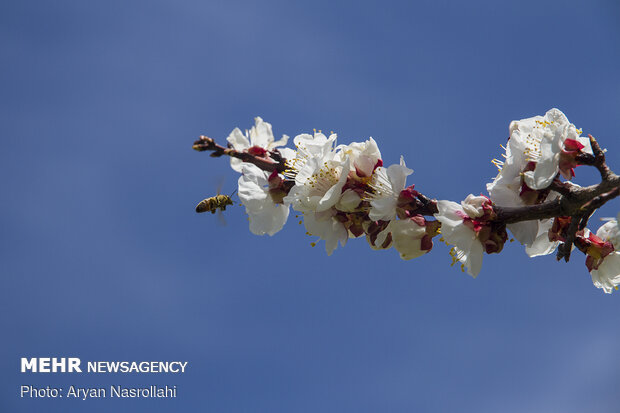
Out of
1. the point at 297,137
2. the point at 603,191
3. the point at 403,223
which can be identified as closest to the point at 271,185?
the point at 297,137

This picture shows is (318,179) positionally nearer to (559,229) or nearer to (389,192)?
(389,192)

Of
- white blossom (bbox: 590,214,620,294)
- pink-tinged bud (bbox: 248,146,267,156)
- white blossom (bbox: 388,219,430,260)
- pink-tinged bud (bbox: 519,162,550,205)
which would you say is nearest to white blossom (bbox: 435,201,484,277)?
white blossom (bbox: 388,219,430,260)

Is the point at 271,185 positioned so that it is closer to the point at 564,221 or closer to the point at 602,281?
the point at 564,221

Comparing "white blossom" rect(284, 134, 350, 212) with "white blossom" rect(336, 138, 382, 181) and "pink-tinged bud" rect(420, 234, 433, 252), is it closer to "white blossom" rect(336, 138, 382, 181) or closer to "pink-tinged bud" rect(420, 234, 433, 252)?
"white blossom" rect(336, 138, 382, 181)

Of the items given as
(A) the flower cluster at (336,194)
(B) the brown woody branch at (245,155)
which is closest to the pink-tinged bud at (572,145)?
(A) the flower cluster at (336,194)

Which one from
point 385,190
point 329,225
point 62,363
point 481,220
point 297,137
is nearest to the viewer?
point 481,220

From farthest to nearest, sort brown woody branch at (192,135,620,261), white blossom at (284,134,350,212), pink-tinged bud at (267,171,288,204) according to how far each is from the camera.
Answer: pink-tinged bud at (267,171,288,204) → white blossom at (284,134,350,212) → brown woody branch at (192,135,620,261)

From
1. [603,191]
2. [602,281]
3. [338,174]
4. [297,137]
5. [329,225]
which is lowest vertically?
[602,281]
